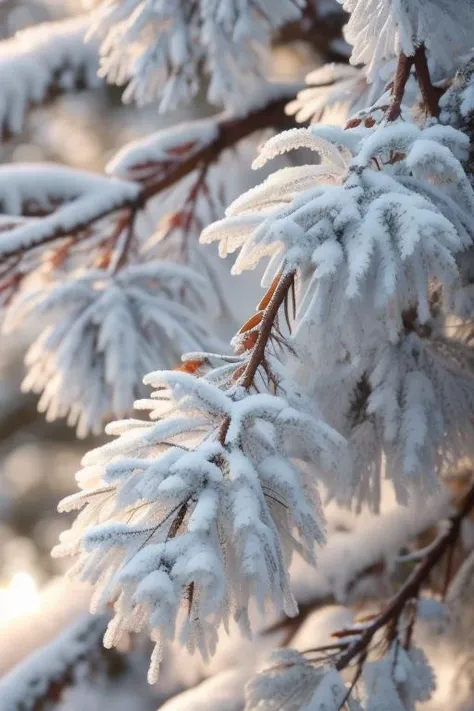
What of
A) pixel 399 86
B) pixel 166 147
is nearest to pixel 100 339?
pixel 166 147

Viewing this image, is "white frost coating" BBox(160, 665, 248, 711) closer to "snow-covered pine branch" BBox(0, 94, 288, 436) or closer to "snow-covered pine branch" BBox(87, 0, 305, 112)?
"snow-covered pine branch" BBox(0, 94, 288, 436)

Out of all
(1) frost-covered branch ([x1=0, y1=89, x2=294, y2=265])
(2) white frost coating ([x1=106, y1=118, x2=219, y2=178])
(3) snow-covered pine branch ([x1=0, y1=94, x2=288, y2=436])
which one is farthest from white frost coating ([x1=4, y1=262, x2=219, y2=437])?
(2) white frost coating ([x1=106, y1=118, x2=219, y2=178])

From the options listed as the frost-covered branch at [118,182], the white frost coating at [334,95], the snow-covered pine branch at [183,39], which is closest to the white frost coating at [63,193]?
the frost-covered branch at [118,182]

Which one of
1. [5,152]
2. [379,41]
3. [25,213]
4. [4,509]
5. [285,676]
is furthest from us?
[4,509]

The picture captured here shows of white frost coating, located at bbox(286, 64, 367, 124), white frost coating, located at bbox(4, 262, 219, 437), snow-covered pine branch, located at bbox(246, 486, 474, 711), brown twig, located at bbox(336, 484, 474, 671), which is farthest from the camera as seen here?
white frost coating, located at bbox(4, 262, 219, 437)

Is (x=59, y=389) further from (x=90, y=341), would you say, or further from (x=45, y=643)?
(x=45, y=643)

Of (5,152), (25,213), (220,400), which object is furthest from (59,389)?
(5,152)
